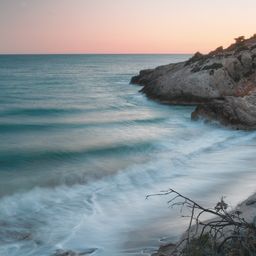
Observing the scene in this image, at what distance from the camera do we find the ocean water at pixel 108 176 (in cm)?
941

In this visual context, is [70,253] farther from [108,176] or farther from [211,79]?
[211,79]

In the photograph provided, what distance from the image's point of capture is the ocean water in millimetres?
9406

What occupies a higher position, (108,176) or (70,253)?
(70,253)

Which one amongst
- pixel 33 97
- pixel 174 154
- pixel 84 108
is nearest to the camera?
pixel 174 154

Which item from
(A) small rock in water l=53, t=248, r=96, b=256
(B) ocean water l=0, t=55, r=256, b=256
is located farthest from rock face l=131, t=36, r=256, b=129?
(A) small rock in water l=53, t=248, r=96, b=256

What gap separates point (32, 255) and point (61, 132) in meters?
15.0

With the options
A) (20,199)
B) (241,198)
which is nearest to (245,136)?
(241,198)

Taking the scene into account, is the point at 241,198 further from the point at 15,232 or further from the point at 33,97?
the point at 33,97

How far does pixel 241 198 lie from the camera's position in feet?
37.9

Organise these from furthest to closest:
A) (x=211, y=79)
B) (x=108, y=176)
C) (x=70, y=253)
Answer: (x=211, y=79)
(x=108, y=176)
(x=70, y=253)

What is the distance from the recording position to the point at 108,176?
14766 millimetres

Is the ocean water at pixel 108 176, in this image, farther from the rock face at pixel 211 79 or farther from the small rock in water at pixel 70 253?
the rock face at pixel 211 79

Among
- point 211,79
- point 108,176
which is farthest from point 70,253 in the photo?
point 211,79

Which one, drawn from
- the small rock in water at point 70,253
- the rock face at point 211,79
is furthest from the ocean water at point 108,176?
the rock face at point 211,79
